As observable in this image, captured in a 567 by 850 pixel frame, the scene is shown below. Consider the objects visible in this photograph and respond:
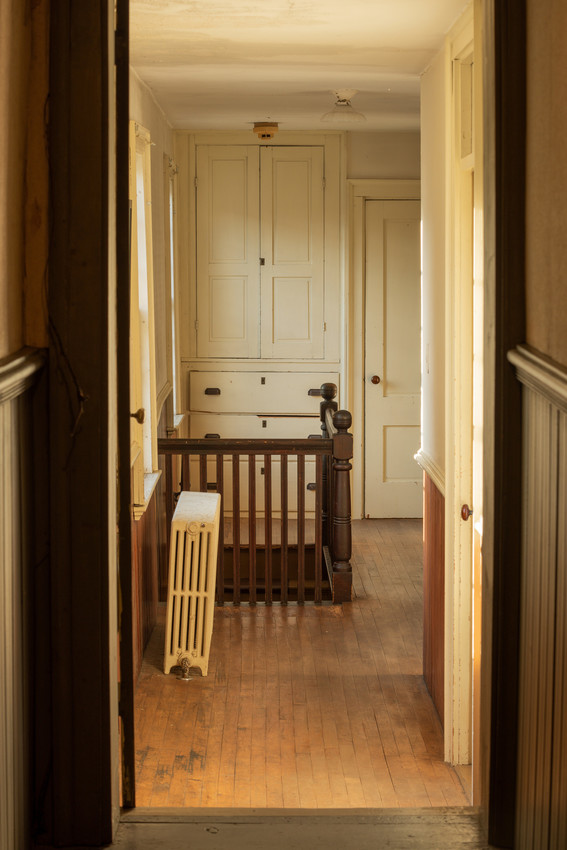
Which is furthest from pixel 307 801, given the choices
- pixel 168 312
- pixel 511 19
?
pixel 168 312

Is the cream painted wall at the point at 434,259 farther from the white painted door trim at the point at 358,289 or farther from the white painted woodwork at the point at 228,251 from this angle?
the white painted woodwork at the point at 228,251

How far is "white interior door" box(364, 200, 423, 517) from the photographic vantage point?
7277 millimetres

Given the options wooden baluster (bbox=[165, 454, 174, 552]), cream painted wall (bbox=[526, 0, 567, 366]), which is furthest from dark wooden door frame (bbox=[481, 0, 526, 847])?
wooden baluster (bbox=[165, 454, 174, 552])

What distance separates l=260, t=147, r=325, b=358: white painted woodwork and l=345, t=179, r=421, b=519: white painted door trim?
0.72 feet

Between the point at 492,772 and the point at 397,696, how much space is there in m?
2.24

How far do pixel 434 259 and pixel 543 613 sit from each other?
9.08ft

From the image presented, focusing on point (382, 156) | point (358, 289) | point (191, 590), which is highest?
point (382, 156)

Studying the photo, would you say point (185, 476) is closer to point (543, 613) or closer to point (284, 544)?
point (284, 544)

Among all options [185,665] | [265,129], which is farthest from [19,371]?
[265,129]

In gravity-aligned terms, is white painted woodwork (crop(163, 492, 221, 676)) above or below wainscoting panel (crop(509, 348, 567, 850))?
below

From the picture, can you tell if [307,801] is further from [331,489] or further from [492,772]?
[331,489]

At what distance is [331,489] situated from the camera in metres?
5.43

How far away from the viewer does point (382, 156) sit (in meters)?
7.24

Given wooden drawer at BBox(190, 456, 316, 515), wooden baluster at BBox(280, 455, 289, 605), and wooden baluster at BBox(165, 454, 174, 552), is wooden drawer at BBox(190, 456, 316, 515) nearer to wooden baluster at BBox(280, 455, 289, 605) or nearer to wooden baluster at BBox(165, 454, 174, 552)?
→ wooden baluster at BBox(165, 454, 174, 552)
